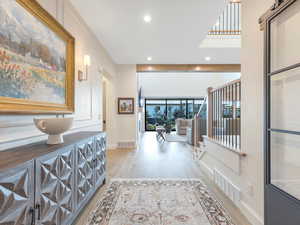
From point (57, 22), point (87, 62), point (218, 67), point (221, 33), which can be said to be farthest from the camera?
point (218, 67)

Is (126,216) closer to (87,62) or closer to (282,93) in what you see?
(282,93)

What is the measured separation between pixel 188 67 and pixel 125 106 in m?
2.61

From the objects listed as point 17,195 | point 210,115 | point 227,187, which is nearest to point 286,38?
point 227,187

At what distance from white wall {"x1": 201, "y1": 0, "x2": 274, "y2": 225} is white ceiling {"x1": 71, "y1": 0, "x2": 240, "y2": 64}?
3.03 feet

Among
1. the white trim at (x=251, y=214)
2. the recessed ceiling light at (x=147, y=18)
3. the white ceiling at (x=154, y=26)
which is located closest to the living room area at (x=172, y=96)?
the white ceiling at (x=154, y=26)

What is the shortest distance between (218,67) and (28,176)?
6.19 metres

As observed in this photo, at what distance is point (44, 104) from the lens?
1919 millimetres

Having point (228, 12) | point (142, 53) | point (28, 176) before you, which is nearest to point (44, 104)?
point (28, 176)

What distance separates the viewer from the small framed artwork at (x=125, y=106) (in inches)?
228

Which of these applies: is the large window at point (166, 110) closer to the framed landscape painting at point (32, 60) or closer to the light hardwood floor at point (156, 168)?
the light hardwood floor at point (156, 168)

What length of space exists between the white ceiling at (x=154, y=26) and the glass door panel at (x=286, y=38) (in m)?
1.42

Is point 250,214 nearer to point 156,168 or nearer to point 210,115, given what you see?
point 210,115

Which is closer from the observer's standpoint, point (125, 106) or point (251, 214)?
point (251, 214)

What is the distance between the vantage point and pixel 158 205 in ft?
7.31
